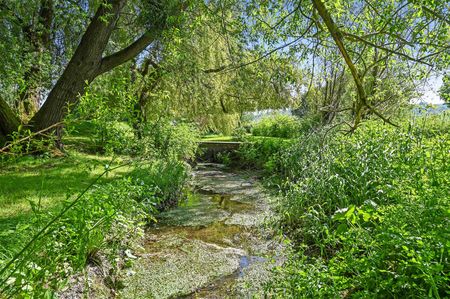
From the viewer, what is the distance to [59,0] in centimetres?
558

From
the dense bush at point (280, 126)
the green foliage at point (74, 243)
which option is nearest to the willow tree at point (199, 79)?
the dense bush at point (280, 126)

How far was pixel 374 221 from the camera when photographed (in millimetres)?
2678

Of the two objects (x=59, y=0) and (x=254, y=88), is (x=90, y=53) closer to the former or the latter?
(x=59, y=0)

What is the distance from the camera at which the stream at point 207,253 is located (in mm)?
2846

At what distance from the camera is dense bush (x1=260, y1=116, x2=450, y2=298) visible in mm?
1704

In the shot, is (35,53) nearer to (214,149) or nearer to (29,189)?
(29,189)

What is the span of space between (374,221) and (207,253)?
1.83 meters

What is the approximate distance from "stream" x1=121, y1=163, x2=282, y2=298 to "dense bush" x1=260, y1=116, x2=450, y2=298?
396 millimetres

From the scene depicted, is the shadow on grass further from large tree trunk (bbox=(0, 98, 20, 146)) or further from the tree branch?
the tree branch

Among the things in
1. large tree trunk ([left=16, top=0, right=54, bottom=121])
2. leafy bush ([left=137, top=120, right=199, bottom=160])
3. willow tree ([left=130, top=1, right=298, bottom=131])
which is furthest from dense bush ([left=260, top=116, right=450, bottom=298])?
large tree trunk ([left=16, top=0, right=54, bottom=121])

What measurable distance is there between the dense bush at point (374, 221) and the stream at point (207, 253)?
40cm

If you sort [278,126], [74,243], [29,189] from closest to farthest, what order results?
[74,243] → [29,189] → [278,126]

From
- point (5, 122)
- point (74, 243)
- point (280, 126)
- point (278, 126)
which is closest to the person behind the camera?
point (74, 243)

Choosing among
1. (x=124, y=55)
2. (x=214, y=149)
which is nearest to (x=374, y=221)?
(x=124, y=55)
